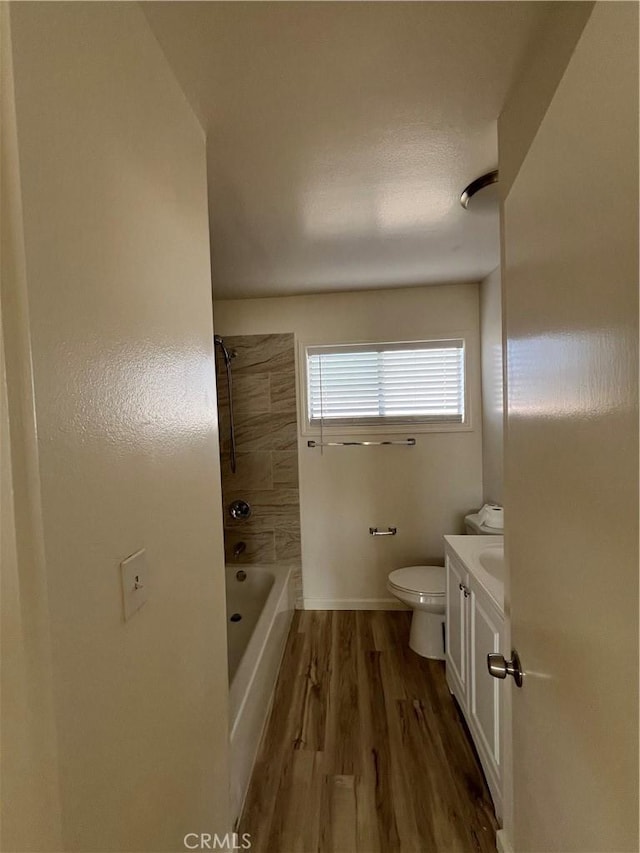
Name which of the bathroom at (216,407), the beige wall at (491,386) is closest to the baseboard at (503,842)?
the bathroom at (216,407)

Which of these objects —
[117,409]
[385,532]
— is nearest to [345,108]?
[117,409]

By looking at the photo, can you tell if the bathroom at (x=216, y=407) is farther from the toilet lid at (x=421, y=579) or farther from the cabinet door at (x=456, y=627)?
the toilet lid at (x=421, y=579)

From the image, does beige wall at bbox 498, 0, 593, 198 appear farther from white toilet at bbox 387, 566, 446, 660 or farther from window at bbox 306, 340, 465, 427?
white toilet at bbox 387, 566, 446, 660

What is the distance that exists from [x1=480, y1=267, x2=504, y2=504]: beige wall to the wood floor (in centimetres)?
123

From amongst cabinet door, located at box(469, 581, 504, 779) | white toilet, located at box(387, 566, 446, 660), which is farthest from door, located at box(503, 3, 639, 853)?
white toilet, located at box(387, 566, 446, 660)

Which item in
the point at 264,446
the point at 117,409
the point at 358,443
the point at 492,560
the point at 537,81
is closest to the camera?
the point at 117,409

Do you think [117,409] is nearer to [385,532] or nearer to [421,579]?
[421,579]

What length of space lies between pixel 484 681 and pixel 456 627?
0.40 metres

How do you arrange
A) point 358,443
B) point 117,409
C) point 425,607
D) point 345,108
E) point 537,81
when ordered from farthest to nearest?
point 358,443 < point 425,607 < point 345,108 < point 537,81 < point 117,409

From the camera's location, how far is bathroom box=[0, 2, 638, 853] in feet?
1.71

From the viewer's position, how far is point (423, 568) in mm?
2701

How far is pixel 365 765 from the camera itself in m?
1.70

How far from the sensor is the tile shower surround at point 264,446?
3055 mm

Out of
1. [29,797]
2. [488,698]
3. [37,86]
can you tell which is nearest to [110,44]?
[37,86]
